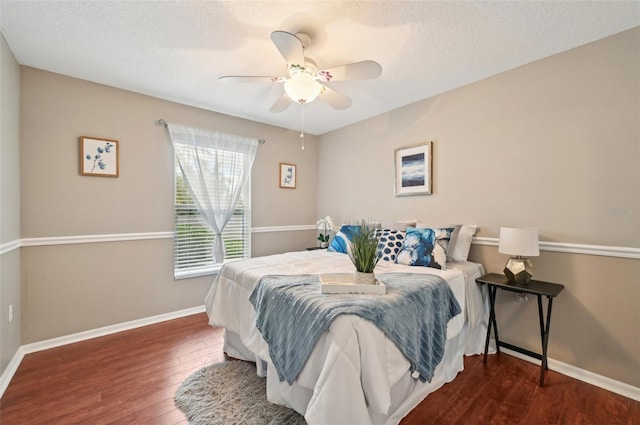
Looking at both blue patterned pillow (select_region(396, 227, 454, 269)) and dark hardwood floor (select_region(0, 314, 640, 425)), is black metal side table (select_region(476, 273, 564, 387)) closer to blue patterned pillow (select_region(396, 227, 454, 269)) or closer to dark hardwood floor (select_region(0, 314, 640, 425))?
dark hardwood floor (select_region(0, 314, 640, 425))

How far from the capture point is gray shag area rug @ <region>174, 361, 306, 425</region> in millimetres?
1649

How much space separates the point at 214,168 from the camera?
3.48 meters

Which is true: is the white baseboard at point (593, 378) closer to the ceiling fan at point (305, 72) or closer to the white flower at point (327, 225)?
the white flower at point (327, 225)

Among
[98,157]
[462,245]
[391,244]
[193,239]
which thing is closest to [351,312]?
[391,244]

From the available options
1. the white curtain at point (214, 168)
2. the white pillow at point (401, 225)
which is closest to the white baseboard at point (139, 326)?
the white curtain at point (214, 168)

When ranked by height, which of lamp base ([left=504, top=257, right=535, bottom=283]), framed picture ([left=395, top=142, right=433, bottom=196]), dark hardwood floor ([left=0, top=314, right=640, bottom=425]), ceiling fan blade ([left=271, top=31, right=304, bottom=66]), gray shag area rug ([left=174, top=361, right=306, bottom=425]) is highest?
ceiling fan blade ([left=271, top=31, right=304, bottom=66])

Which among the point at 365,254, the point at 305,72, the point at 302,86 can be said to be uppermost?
the point at 305,72

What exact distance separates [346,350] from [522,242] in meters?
1.71

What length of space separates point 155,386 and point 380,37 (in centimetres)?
304

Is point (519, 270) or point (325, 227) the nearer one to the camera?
point (519, 270)

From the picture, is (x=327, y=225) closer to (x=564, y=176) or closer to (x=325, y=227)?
(x=325, y=227)

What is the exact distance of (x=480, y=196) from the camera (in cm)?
270

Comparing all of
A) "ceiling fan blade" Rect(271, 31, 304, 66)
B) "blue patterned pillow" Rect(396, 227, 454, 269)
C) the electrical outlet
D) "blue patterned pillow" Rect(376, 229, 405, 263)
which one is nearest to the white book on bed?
"blue patterned pillow" Rect(396, 227, 454, 269)

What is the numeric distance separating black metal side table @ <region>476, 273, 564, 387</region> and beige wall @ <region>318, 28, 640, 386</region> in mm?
114
